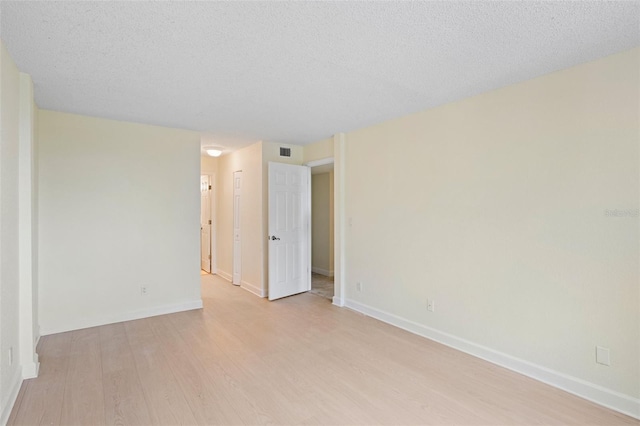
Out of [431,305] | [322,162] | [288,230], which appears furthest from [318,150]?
[431,305]

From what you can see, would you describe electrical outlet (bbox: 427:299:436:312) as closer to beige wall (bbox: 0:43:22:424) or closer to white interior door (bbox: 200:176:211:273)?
beige wall (bbox: 0:43:22:424)

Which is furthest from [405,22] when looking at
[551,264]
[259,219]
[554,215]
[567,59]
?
[259,219]

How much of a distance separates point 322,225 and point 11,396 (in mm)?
5228

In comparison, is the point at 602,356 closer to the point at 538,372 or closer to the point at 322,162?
the point at 538,372

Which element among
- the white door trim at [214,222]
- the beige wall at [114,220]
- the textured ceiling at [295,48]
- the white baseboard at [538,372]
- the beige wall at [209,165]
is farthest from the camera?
the white door trim at [214,222]

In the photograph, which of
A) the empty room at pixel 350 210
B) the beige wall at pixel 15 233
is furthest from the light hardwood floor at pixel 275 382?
the beige wall at pixel 15 233

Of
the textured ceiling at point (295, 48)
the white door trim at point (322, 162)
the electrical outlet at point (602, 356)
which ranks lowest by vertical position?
the electrical outlet at point (602, 356)

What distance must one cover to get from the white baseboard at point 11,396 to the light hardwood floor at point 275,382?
5 centimetres

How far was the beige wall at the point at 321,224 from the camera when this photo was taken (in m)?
6.58

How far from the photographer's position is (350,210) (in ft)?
14.1

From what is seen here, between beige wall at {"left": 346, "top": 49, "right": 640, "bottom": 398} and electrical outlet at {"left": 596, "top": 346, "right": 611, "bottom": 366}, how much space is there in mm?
38

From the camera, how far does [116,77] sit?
2500 mm

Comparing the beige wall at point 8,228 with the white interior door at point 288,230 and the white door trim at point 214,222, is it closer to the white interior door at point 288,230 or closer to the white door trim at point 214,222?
the white interior door at point 288,230

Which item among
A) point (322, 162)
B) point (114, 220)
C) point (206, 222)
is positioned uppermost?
point (322, 162)
